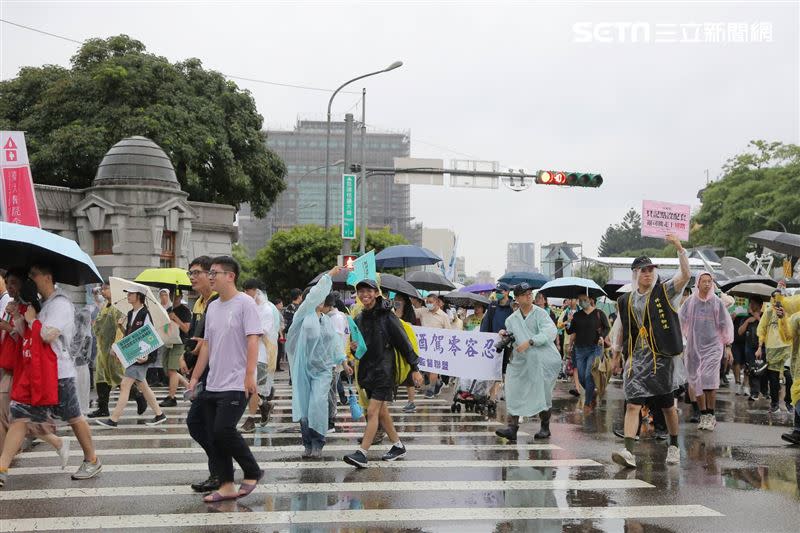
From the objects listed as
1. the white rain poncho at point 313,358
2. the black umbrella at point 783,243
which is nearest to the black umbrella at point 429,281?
the black umbrella at point 783,243

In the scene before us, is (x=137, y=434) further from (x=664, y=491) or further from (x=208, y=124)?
(x=208, y=124)

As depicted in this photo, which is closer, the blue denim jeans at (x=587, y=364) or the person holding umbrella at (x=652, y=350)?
the person holding umbrella at (x=652, y=350)

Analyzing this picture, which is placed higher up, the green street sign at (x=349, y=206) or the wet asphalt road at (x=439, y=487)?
the green street sign at (x=349, y=206)

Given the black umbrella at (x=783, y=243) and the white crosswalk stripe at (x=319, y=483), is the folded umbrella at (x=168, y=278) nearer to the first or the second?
the white crosswalk stripe at (x=319, y=483)

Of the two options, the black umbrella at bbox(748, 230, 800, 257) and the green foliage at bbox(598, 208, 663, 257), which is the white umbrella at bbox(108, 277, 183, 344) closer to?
the black umbrella at bbox(748, 230, 800, 257)

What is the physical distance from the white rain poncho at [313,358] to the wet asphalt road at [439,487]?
1.65 ft

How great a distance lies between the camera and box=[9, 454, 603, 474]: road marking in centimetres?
781

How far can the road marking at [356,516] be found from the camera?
5.81 metres

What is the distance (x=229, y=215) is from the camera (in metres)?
29.5

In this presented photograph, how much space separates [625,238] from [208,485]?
12721cm

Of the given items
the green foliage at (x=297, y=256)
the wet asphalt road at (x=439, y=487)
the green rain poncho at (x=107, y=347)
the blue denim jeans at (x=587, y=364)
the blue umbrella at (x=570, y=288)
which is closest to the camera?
the wet asphalt road at (x=439, y=487)

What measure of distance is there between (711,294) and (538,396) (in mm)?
3162

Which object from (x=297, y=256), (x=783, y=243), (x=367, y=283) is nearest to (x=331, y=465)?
(x=367, y=283)

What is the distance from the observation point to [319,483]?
722 centimetres
